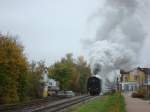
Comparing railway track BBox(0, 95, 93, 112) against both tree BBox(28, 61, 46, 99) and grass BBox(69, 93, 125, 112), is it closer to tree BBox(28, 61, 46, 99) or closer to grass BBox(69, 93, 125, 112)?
grass BBox(69, 93, 125, 112)

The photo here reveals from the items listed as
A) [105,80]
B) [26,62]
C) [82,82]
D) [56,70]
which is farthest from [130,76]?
[26,62]

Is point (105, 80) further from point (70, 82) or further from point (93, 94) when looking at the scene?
point (70, 82)

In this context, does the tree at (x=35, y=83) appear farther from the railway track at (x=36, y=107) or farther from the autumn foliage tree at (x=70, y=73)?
the autumn foliage tree at (x=70, y=73)

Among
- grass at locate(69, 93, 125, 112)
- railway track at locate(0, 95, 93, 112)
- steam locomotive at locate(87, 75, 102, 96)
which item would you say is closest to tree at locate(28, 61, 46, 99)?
steam locomotive at locate(87, 75, 102, 96)

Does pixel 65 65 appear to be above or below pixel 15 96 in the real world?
above

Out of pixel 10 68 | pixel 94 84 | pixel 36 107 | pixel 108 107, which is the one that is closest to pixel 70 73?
pixel 94 84

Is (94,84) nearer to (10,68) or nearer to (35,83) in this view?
(35,83)

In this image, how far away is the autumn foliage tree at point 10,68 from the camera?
5493cm

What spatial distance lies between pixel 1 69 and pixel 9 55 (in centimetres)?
292

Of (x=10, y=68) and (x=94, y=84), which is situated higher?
(x=10, y=68)

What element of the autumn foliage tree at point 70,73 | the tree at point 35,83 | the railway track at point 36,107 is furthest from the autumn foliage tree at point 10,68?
the autumn foliage tree at point 70,73

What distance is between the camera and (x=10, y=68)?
56.4m

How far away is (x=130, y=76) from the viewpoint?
13738 centimetres

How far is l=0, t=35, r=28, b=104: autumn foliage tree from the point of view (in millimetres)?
54934
